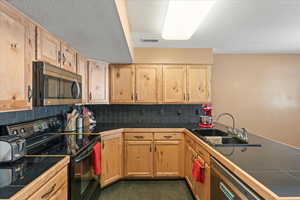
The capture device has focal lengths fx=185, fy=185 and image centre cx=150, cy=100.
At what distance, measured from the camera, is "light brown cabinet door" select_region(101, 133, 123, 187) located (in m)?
2.69

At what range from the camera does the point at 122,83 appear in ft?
11.2

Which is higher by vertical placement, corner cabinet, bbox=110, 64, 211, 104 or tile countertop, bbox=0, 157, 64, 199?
corner cabinet, bbox=110, 64, 211, 104

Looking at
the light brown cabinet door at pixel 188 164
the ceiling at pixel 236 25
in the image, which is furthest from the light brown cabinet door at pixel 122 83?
the light brown cabinet door at pixel 188 164

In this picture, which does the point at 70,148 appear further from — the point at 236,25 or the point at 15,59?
the point at 236,25

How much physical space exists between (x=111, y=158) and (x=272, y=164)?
7.15 feet

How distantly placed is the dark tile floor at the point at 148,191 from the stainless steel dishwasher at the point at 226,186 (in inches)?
43.2

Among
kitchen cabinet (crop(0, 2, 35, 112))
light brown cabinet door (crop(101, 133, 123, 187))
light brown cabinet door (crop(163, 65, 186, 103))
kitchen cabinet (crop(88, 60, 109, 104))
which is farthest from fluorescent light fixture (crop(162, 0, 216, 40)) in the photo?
light brown cabinet door (crop(101, 133, 123, 187))

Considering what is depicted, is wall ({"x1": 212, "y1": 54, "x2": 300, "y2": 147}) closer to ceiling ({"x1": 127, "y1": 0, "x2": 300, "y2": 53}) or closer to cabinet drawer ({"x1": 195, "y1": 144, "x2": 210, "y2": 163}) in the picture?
ceiling ({"x1": 127, "y1": 0, "x2": 300, "y2": 53})

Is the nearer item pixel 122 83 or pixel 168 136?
pixel 168 136

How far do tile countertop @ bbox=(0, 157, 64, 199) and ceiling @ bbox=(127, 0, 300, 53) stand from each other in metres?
1.59

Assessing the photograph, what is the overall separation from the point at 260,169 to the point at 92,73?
2660mm

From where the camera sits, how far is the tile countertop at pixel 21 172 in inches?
36.1

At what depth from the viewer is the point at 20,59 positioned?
4.46 ft

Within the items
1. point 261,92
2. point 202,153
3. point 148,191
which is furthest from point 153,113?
point 261,92
